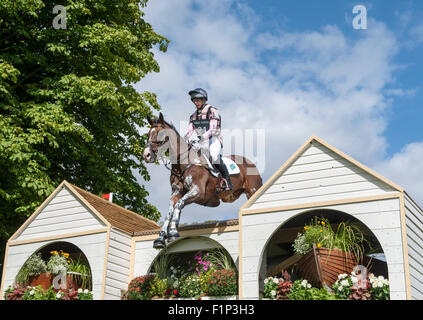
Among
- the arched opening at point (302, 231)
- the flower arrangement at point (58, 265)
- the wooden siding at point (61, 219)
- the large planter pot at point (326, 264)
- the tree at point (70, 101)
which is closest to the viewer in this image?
the large planter pot at point (326, 264)

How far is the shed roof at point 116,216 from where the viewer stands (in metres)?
12.7

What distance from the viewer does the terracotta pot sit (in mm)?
12609

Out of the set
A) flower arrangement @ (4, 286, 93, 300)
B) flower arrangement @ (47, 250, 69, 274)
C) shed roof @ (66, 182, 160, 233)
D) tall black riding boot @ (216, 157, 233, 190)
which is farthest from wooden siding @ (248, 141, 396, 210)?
flower arrangement @ (47, 250, 69, 274)

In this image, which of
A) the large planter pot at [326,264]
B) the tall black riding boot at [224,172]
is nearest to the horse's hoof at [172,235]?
the tall black riding boot at [224,172]

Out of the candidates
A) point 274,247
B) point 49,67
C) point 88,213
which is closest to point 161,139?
point 88,213

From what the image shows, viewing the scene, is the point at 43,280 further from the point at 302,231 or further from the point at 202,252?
the point at 302,231

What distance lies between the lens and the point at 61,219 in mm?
12938

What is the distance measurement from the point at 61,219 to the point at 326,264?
642 centimetres

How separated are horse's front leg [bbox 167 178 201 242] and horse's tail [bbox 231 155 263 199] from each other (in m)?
1.61

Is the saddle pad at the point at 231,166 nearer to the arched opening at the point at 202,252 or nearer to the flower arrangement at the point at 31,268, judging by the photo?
the arched opening at the point at 202,252

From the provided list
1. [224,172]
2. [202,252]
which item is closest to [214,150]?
[224,172]

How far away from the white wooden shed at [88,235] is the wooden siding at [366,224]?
127 inches
